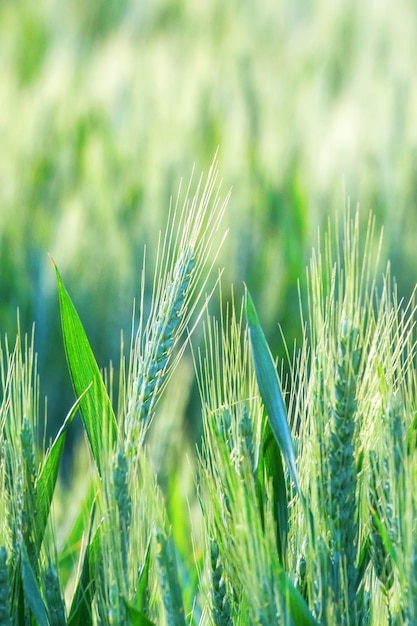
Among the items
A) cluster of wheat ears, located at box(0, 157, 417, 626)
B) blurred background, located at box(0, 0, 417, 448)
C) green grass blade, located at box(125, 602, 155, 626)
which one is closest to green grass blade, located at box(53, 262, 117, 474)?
cluster of wheat ears, located at box(0, 157, 417, 626)

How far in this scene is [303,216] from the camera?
8.27 ft

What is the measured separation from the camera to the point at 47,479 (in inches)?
26.0

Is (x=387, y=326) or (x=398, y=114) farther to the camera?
(x=398, y=114)

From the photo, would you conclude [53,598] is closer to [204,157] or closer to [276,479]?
[276,479]

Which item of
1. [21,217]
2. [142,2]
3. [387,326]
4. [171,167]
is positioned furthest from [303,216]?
[142,2]

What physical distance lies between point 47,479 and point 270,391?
177mm

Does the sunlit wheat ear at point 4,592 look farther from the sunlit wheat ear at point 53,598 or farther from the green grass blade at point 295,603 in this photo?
the green grass blade at point 295,603

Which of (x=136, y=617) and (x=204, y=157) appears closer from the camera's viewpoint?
(x=136, y=617)

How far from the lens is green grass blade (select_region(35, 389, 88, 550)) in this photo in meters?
0.64

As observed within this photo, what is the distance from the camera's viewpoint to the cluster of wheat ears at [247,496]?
1.89ft

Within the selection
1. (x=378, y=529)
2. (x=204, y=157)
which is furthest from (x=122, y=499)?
(x=204, y=157)

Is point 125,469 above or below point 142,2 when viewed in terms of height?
below

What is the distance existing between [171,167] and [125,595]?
2.18 metres

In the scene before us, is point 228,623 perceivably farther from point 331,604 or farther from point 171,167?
point 171,167
